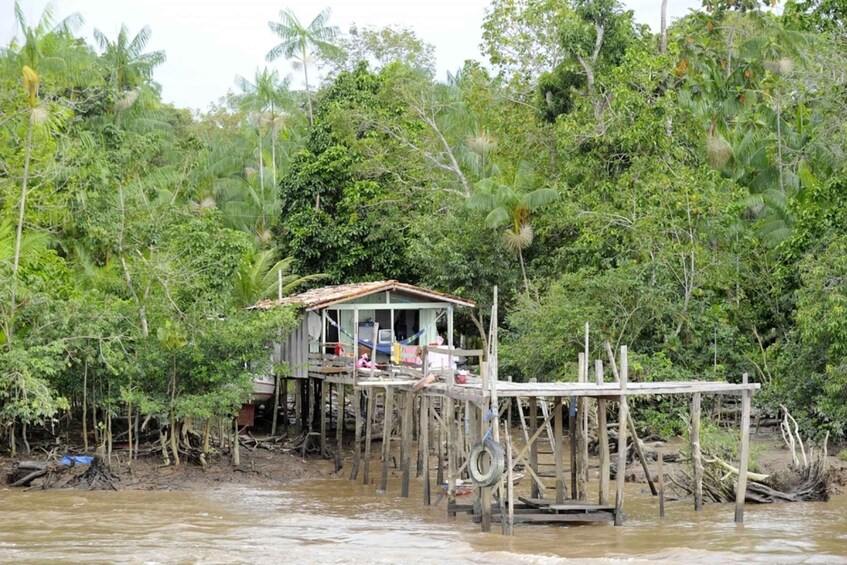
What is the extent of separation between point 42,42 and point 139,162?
4.08m

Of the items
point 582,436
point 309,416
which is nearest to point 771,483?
point 582,436

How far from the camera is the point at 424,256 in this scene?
3036 cm

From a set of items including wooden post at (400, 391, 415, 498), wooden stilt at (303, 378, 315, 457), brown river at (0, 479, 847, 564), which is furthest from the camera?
wooden stilt at (303, 378, 315, 457)

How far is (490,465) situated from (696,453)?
385 centimetres

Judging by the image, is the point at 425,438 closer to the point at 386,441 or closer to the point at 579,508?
the point at 386,441

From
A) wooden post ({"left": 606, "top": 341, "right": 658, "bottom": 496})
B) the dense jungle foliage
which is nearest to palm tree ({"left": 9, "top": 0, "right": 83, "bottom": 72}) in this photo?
the dense jungle foliage

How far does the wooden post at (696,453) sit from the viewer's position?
17.2 metres

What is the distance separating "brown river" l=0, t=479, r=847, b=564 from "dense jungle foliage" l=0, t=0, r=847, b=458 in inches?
91.9

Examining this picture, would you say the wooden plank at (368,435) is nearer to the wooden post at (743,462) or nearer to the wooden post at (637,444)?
the wooden post at (637,444)

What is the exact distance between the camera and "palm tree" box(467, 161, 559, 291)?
28656mm

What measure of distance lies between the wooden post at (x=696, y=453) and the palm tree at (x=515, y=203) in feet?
38.5

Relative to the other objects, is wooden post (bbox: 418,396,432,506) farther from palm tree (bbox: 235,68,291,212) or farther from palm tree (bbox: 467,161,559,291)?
palm tree (bbox: 235,68,291,212)

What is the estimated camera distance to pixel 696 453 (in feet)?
57.5

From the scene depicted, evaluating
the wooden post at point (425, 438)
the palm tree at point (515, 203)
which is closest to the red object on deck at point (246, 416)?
the palm tree at point (515, 203)
